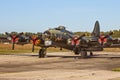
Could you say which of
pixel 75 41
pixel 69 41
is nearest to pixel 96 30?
pixel 75 41

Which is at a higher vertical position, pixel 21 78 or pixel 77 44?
pixel 77 44

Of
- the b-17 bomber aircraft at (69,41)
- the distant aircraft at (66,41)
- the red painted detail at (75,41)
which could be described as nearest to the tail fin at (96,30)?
the distant aircraft at (66,41)

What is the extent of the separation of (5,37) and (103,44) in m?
16.6

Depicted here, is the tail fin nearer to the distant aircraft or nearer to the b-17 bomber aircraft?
the distant aircraft

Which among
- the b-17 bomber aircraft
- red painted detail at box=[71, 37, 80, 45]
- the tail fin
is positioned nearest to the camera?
the b-17 bomber aircraft

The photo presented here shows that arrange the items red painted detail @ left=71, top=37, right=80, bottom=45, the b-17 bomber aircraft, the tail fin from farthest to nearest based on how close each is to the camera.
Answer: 1. the tail fin
2. red painted detail @ left=71, top=37, right=80, bottom=45
3. the b-17 bomber aircraft

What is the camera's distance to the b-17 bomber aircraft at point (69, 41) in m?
44.1

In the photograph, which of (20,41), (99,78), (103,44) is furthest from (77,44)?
(99,78)

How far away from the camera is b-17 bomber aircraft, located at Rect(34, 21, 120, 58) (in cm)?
4406

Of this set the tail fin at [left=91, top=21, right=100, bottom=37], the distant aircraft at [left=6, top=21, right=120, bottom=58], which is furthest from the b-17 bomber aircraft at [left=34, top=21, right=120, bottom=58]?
the tail fin at [left=91, top=21, right=100, bottom=37]

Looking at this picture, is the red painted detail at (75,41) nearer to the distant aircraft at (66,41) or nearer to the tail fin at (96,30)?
the distant aircraft at (66,41)

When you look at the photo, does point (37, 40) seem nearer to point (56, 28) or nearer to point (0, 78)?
point (56, 28)

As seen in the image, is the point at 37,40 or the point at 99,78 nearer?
the point at 99,78

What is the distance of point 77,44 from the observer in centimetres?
4522
